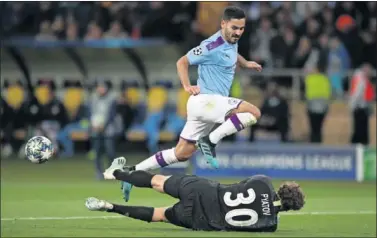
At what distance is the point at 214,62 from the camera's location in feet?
52.6

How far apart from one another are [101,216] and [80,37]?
49.8 feet

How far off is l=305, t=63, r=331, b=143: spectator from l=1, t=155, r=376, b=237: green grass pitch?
3892mm

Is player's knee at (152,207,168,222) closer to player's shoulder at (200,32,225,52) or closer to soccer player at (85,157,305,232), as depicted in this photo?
soccer player at (85,157,305,232)

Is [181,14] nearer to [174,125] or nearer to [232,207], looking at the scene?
[174,125]

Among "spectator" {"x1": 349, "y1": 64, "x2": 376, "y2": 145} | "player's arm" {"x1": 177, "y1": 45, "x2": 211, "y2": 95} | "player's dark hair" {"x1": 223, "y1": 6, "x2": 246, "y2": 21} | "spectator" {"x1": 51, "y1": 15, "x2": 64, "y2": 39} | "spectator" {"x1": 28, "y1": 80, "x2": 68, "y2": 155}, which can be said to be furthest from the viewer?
"spectator" {"x1": 51, "y1": 15, "x2": 64, "y2": 39}

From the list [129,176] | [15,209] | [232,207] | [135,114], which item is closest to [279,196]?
[232,207]

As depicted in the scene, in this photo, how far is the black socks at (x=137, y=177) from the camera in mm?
15156

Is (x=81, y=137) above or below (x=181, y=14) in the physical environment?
below

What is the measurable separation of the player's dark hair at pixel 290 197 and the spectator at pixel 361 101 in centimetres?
1373

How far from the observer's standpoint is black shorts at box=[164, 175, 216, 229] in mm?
14727

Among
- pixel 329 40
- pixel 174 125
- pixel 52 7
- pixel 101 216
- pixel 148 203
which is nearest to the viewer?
pixel 101 216

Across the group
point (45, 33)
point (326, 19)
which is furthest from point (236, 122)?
point (45, 33)

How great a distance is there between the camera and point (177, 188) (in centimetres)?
1484

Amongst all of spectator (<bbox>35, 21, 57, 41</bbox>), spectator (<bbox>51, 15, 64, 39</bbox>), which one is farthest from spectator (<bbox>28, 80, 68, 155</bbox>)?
spectator (<bbox>51, 15, 64, 39</bbox>)
